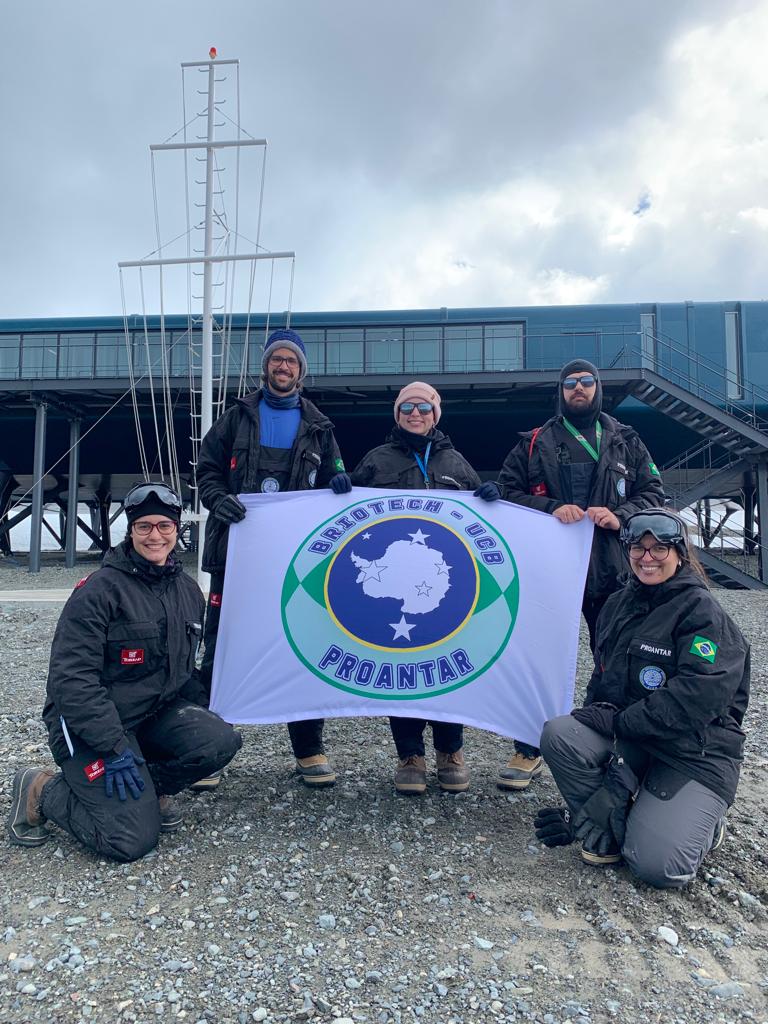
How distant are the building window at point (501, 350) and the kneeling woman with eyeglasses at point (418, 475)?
14.0 metres

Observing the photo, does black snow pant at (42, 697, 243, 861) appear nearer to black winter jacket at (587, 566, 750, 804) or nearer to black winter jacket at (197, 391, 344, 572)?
black winter jacket at (197, 391, 344, 572)

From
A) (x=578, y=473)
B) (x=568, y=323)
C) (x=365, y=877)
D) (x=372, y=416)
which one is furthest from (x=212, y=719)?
(x=568, y=323)

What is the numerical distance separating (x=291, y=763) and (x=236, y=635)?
1.13 meters

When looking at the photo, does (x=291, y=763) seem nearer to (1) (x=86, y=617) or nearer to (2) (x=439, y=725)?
(2) (x=439, y=725)

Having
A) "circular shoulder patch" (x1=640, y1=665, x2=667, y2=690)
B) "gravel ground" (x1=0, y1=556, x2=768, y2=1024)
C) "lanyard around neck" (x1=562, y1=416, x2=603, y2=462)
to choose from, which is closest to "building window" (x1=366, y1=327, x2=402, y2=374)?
"lanyard around neck" (x1=562, y1=416, x2=603, y2=462)

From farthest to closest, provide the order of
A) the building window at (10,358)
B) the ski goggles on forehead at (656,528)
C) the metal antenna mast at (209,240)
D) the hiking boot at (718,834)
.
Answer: the building window at (10,358) < the metal antenna mast at (209,240) < the ski goggles on forehead at (656,528) < the hiking boot at (718,834)

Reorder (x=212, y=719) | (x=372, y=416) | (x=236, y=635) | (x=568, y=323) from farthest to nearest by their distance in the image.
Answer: (x=568, y=323), (x=372, y=416), (x=236, y=635), (x=212, y=719)

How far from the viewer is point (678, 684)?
2.84 meters

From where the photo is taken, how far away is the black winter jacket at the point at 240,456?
4043 millimetres

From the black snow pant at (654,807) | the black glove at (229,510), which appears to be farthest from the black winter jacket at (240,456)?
the black snow pant at (654,807)

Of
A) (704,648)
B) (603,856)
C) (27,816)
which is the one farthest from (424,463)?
(27,816)

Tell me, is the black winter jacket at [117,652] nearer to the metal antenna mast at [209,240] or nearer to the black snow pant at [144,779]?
the black snow pant at [144,779]

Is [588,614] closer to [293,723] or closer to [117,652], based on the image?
[293,723]

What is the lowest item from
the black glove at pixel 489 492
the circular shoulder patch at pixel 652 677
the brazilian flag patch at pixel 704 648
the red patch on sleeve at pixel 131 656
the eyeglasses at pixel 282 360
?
the circular shoulder patch at pixel 652 677
